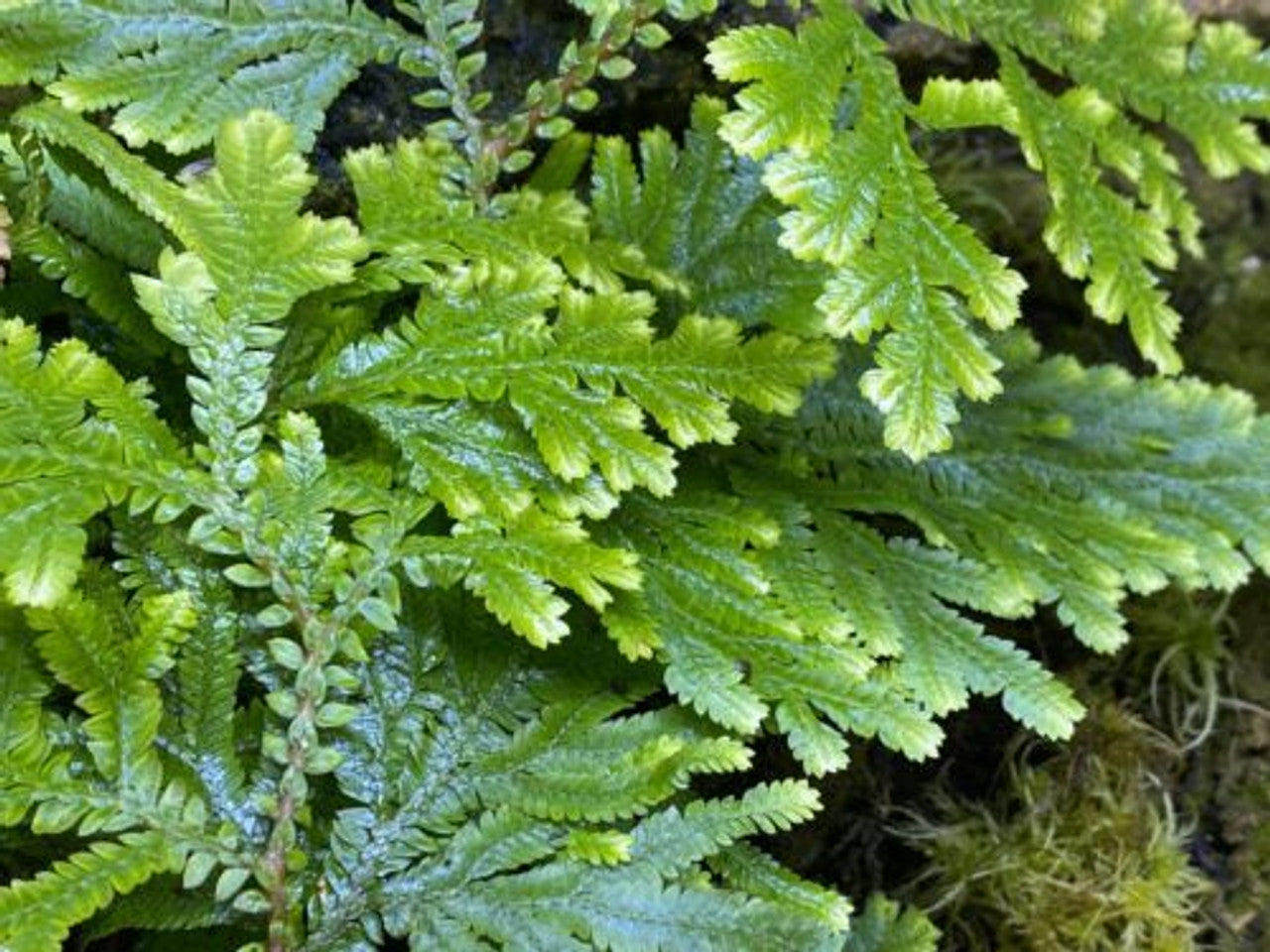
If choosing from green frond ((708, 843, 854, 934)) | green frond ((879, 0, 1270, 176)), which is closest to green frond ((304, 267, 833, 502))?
green frond ((708, 843, 854, 934))

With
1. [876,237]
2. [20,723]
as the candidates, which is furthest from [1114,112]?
[20,723]

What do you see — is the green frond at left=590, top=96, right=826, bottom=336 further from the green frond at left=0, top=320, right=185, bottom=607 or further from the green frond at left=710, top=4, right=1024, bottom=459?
the green frond at left=0, top=320, right=185, bottom=607

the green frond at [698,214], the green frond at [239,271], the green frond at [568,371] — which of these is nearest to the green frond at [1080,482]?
the green frond at [698,214]

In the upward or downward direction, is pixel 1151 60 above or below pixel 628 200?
above

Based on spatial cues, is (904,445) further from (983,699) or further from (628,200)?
(983,699)

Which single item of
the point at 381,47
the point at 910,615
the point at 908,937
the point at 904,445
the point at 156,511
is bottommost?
the point at 908,937

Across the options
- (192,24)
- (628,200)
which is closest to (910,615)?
(628,200)
